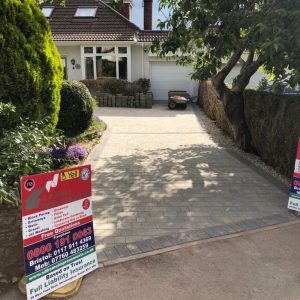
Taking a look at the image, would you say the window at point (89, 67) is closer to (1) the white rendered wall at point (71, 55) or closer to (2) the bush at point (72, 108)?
(1) the white rendered wall at point (71, 55)

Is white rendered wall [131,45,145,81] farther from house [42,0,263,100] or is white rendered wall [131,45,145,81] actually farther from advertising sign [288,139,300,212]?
advertising sign [288,139,300,212]

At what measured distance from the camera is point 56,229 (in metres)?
3.05

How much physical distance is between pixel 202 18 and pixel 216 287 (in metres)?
4.67

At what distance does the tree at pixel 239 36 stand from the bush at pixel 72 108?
2.01 metres

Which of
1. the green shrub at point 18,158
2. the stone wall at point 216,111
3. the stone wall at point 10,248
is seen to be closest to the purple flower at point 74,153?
the green shrub at point 18,158

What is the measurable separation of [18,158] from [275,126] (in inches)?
200

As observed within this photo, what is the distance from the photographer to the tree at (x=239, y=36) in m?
4.85

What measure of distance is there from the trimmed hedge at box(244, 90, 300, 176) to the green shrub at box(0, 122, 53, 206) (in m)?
4.26

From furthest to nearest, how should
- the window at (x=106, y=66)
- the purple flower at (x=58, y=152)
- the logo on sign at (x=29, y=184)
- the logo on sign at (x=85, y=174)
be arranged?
the window at (x=106, y=66), the purple flower at (x=58, y=152), the logo on sign at (x=85, y=174), the logo on sign at (x=29, y=184)

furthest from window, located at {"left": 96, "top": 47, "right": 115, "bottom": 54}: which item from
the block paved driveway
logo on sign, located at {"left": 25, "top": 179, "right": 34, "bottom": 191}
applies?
logo on sign, located at {"left": 25, "top": 179, "right": 34, "bottom": 191}

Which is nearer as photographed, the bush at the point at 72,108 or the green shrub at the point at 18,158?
the green shrub at the point at 18,158

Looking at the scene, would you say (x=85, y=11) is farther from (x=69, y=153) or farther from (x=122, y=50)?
(x=69, y=153)

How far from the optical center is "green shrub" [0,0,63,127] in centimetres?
485

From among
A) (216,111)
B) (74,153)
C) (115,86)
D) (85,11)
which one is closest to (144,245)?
(74,153)
